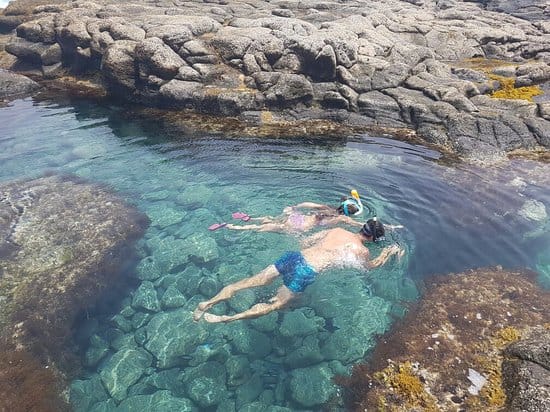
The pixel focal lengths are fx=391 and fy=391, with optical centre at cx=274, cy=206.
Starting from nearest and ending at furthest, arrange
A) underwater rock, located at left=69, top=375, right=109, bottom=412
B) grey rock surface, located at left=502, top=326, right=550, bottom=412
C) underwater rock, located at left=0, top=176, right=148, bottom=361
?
1. grey rock surface, located at left=502, top=326, right=550, bottom=412
2. underwater rock, located at left=69, top=375, right=109, bottom=412
3. underwater rock, located at left=0, top=176, right=148, bottom=361

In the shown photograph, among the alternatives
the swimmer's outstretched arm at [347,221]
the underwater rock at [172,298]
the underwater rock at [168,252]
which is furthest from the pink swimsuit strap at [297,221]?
the underwater rock at [172,298]

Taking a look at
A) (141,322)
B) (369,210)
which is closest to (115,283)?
(141,322)

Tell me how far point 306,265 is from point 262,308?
5.99 feet

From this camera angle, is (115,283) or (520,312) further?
(115,283)

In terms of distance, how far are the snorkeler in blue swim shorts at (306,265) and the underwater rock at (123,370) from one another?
174 centimetres

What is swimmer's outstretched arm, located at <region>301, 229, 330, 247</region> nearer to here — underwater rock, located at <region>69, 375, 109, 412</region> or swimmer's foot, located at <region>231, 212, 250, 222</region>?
swimmer's foot, located at <region>231, 212, 250, 222</region>

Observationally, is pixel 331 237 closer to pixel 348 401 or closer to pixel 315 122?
pixel 348 401

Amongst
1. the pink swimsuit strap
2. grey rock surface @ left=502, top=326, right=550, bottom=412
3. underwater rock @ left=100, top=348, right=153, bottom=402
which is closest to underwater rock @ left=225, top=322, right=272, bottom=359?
underwater rock @ left=100, top=348, right=153, bottom=402

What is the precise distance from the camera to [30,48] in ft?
118

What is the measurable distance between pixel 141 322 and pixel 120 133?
54.7ft

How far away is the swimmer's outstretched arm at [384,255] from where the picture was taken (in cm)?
1278

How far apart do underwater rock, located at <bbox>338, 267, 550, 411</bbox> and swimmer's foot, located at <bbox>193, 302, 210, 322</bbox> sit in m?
4.19

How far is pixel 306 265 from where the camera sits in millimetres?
11648

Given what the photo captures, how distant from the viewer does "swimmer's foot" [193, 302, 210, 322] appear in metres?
10.9
